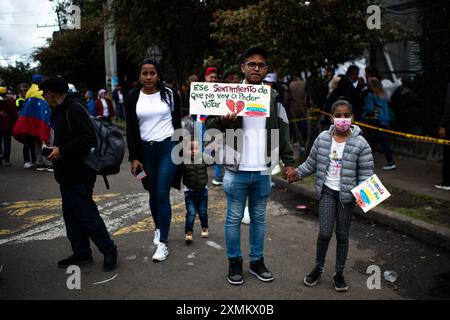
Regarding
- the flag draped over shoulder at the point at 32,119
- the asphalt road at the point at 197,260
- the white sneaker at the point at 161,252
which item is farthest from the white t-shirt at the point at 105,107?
the white sneaker at the point at 161,252

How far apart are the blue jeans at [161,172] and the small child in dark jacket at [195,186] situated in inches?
11.3

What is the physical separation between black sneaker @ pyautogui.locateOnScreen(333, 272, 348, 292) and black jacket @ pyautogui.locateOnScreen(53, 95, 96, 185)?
7.95ft

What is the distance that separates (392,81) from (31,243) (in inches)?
353

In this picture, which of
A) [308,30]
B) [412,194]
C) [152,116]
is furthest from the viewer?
[308,30]

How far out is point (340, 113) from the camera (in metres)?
3.63

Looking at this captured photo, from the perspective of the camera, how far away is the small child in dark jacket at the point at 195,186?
464 centimetres

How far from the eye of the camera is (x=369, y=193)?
3.48m

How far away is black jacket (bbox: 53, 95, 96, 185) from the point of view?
3945 millimetres

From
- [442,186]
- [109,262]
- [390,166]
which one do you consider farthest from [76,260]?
[390,166]

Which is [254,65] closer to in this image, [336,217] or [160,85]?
[160,85]

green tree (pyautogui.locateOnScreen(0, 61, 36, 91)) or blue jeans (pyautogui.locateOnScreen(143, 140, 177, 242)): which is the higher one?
green tree (pyautogui.locateOnScreen(0, 61, 36, 91))

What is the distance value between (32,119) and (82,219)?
5136 millimetres

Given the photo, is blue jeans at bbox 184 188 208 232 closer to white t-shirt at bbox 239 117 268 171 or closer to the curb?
white t-shirt at bbox 239 117 268 171

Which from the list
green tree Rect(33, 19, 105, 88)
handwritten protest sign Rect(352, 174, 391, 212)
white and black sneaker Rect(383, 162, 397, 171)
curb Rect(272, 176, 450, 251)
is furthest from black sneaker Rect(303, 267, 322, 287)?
green tree Rect(33, 19, 105, 88)
